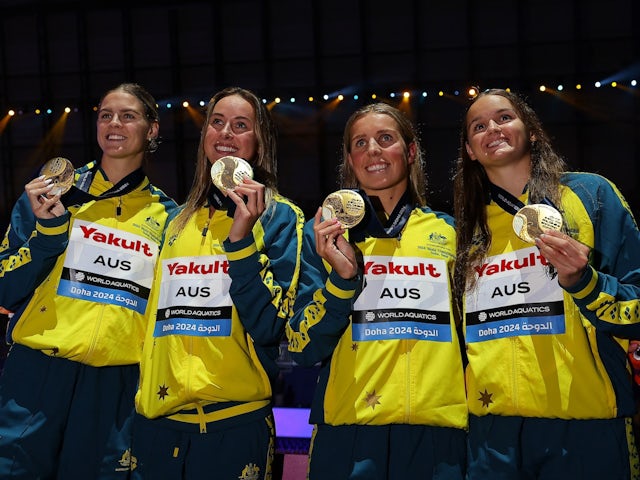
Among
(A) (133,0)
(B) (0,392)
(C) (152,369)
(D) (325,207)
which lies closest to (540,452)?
(D) (325,207)

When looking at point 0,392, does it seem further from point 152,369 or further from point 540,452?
point 540,452

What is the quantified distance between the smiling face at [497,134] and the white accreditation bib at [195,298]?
1108 millimetres

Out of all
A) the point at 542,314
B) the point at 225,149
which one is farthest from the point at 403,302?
the point at 225,149

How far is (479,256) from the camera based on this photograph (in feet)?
8.42

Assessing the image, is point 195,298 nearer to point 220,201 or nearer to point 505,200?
point 220,201

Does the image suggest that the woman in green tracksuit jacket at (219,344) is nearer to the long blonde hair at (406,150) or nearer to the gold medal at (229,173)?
the gold medal at (229,173)

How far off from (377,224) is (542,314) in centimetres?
69

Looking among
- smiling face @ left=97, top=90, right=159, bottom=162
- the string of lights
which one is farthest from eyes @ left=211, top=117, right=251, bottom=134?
the string of lights

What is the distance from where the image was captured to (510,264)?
8.23 feet

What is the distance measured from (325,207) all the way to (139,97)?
4.39ft

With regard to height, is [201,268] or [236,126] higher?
[236,126]

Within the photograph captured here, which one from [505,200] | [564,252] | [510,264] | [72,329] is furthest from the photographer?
[72,329]

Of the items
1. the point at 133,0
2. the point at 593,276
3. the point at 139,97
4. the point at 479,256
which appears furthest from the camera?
the point at 133,0

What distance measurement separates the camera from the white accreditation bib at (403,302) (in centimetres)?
249
